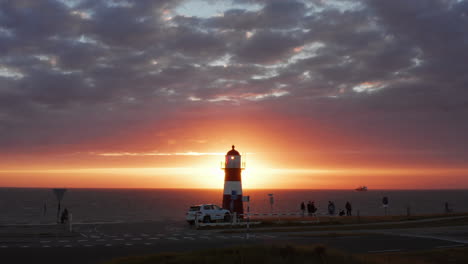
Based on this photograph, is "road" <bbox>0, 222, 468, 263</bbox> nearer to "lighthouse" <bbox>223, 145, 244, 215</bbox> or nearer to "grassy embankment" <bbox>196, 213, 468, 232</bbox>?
"grassy embankment" <bbox>196, 213, 468, 232</bbox>

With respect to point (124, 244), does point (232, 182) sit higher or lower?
higher

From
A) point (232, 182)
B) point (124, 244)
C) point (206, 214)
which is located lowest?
point (124, 244)

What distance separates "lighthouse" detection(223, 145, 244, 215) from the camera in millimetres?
42875

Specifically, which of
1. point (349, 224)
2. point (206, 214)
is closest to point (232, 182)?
point (206, 214)

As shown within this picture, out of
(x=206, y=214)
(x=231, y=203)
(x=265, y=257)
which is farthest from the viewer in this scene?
(x=231, y=203)

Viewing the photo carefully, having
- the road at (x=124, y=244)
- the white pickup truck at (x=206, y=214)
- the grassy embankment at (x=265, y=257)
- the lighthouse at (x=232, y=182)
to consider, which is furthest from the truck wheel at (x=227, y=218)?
the grassy embankment at (x=265, y=257)

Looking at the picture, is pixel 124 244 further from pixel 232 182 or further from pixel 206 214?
pixel 232 182

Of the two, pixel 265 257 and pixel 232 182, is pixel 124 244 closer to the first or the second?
pixel 265 257

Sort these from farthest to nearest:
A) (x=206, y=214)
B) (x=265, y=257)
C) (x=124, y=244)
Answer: (x=206, y=214)
(x=124, y=244)
(x=265, y=257)

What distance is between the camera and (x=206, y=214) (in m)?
38.6

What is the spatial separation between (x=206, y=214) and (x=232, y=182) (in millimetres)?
5540

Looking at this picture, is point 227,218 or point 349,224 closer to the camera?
point 349,224

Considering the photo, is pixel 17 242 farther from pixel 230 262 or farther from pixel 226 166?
pixel 226 166

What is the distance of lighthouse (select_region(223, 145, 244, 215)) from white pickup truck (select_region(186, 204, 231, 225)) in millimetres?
2910
